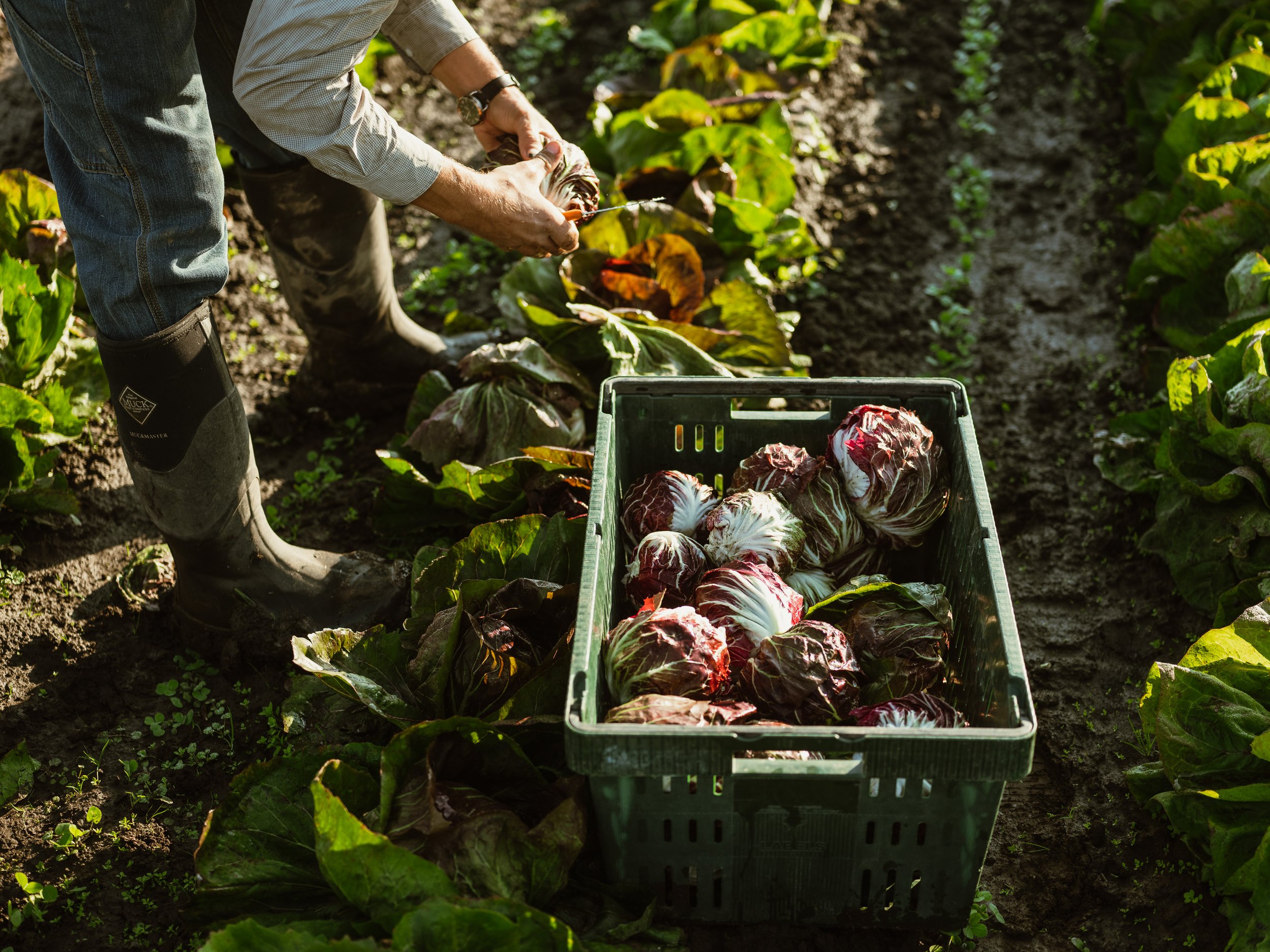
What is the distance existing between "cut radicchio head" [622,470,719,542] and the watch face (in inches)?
48.3

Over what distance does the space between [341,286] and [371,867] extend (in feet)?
7.68

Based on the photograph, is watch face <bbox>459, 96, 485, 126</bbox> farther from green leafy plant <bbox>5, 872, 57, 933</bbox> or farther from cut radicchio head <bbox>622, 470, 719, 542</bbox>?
green leafy plant <bbox>5, 872, 57, 933</bbox>

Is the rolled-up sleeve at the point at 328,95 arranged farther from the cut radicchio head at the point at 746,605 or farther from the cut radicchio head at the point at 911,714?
the cut radicchio head at the point at 911,714

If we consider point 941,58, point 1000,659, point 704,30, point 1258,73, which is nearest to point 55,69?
point 1000,659

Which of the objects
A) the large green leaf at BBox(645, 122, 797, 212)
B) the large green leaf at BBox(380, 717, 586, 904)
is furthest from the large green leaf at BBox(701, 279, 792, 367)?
the large green leaf at BBox(380, 717, 586, 904)

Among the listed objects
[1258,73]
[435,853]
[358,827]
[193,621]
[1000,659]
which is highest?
[1258,73]

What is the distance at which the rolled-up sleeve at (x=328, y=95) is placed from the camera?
2.27 metres

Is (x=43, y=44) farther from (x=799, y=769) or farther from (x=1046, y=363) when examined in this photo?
(x=1046, y=363)

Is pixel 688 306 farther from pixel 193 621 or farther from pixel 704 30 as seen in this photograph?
pixel 704 30

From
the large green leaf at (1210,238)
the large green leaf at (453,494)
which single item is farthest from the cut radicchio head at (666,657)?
the large green leaf at (1210,238)

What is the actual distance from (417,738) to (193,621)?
4.19ft

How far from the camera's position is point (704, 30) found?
19.4 feet

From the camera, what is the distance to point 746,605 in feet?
8.06

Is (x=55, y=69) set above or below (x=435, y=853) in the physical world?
above
